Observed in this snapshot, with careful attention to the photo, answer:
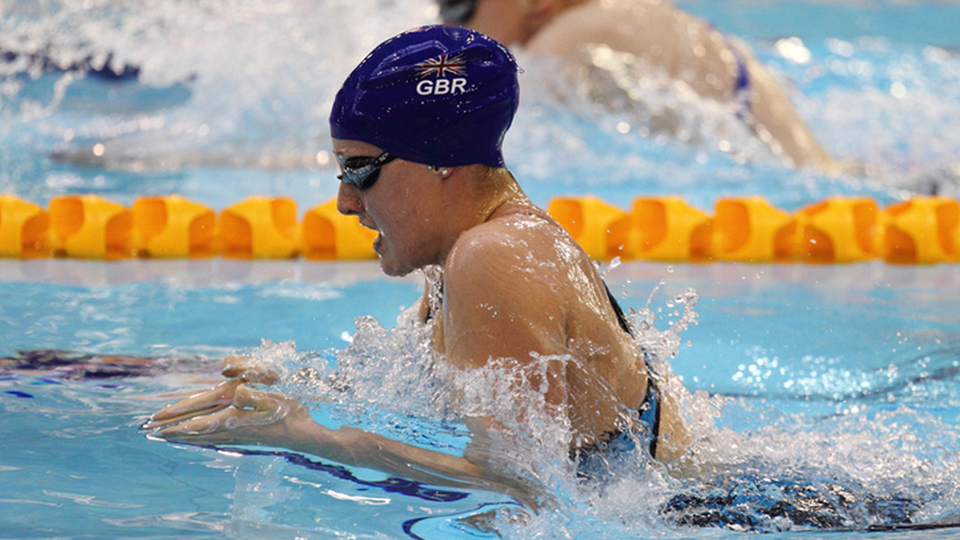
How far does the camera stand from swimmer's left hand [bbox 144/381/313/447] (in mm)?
1906

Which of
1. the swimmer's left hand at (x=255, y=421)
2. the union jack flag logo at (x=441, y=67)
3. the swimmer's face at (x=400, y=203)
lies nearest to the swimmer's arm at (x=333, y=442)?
the swimmer's left hand at (x=255, y=421)

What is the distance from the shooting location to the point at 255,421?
1910mm

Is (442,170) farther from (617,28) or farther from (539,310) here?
(617,28)

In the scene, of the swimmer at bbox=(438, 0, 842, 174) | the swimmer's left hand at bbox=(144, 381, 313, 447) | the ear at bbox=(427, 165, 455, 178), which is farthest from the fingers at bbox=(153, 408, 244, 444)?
the swimmer at bbox=(438, 0, 842, 174)

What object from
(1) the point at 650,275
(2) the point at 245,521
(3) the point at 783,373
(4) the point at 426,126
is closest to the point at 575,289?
(4) the point at 426,126

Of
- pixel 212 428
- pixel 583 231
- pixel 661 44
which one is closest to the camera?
pixel 212 428

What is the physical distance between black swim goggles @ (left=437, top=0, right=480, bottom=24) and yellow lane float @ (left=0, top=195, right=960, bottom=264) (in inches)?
85.3

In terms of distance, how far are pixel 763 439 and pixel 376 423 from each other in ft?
3.01

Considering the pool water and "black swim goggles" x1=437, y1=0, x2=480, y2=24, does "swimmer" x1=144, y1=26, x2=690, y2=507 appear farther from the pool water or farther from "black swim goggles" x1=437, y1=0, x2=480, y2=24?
"black swim goggles" x1=437, y1=0, x2=480, y2=24

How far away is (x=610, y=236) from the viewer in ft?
15.5

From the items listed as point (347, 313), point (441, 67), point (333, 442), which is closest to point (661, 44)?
point (347, 313)

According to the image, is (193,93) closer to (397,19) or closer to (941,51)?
(397,19)

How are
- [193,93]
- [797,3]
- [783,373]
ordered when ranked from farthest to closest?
[797,3], [193,93], [783,373]

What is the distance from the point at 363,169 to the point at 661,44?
15.2 ft
